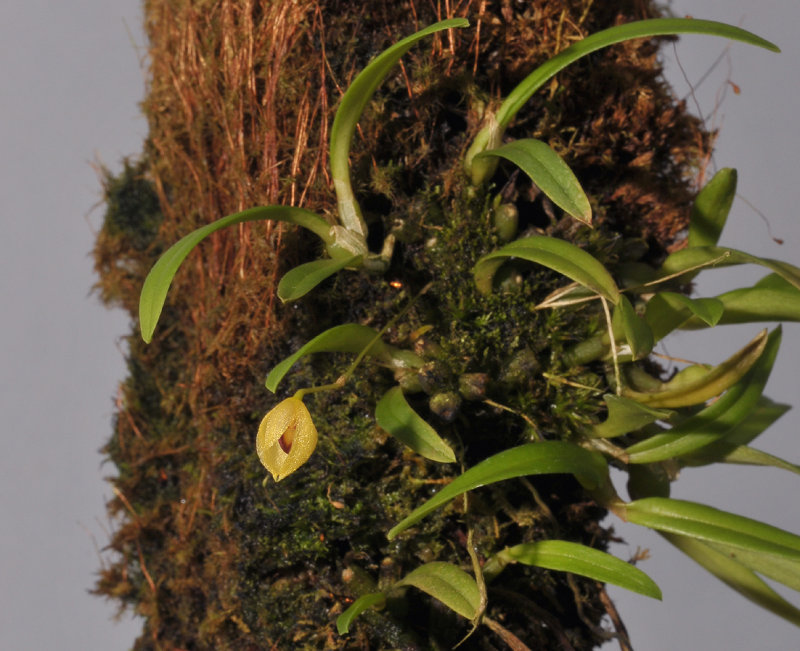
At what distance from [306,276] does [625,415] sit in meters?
0.54

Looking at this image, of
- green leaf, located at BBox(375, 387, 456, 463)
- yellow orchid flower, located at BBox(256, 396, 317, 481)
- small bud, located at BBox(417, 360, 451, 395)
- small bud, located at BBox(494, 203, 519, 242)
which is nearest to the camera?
yellow orchid flower, located at BBox(256, 396, 317, 481)

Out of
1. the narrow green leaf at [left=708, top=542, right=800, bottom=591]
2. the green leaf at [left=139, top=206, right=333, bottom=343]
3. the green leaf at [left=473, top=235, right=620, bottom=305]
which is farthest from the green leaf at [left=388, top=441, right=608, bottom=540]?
the green leaf at [left=139, top=206, right=333, bottom=343]

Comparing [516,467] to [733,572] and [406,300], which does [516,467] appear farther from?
[733,572]

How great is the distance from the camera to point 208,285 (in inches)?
61.8

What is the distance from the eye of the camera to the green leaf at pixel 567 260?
1012mm

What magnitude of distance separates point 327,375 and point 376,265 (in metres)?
0.22

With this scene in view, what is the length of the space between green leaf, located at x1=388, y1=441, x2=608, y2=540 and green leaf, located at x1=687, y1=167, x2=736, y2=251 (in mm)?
495

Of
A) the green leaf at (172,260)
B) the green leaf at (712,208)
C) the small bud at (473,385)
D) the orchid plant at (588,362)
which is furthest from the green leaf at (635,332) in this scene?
the green leaf at (172,260)

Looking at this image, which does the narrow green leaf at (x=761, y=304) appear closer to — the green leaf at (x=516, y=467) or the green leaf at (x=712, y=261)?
the green leaf at (x=712, y=261)

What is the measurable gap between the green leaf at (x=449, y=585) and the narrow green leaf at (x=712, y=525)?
0.30m

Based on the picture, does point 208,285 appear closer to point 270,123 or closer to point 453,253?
point 270,123

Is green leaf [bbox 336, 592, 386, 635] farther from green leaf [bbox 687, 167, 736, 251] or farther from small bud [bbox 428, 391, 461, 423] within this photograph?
green leaf [bbox 687, 167, 736, 251]

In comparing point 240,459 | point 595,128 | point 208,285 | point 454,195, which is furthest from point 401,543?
point 595,128

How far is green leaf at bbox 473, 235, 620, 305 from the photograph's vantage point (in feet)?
3.32
